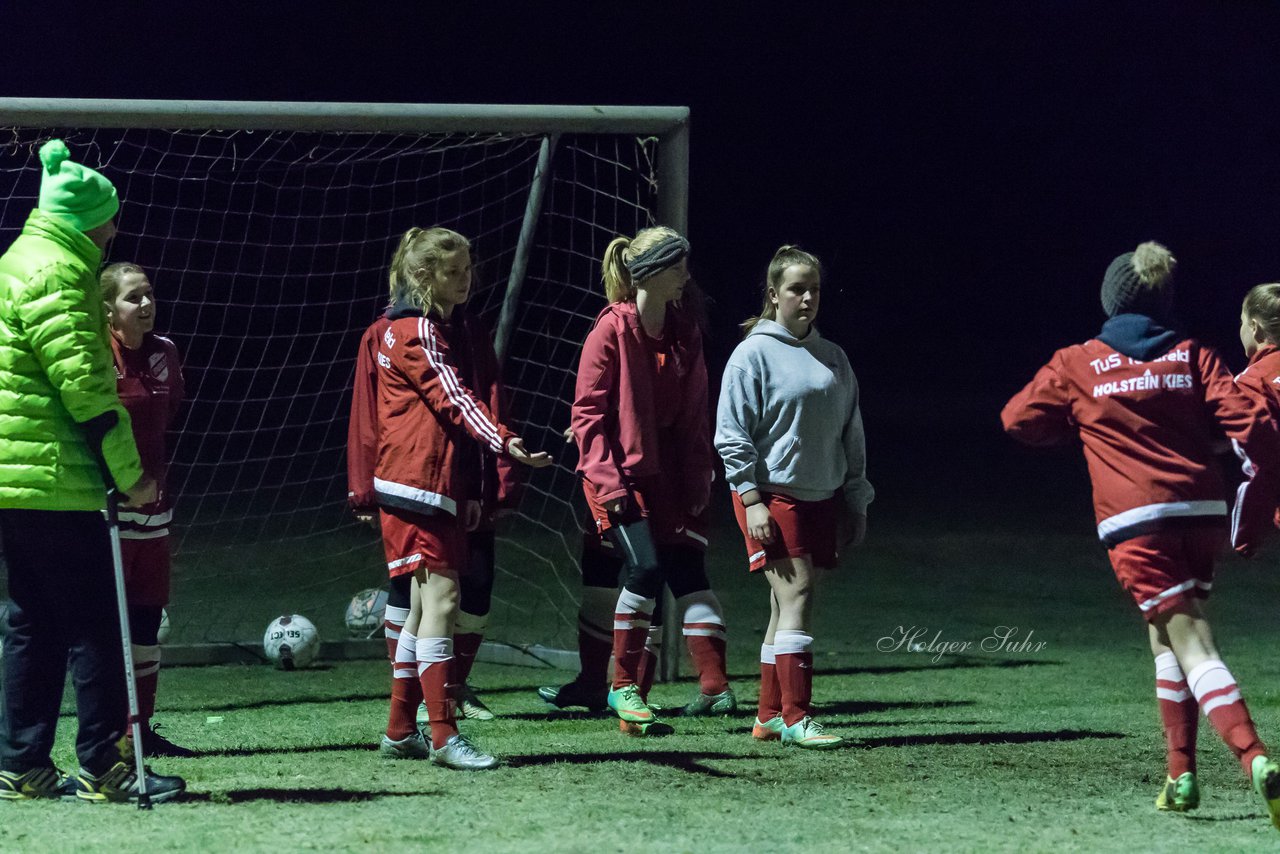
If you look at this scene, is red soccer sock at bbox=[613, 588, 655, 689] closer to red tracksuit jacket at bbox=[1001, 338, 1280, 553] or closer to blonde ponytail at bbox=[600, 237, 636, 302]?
blonde ponytail at bbox=[600, 237, 636, 302]

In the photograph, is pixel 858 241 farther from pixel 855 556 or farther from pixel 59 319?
pixel 59 319

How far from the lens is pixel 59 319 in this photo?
11.7 ft

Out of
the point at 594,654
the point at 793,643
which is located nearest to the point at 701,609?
the point at 594,654

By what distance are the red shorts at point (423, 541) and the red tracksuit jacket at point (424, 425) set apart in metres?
0.03

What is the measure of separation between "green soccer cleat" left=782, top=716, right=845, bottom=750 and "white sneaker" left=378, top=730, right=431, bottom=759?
982 millimetres

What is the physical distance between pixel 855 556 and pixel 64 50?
8671mm

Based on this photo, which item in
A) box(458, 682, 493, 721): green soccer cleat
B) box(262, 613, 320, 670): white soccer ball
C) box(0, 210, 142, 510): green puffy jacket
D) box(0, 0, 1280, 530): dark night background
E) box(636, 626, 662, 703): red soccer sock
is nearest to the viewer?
box(0, 210, 142, 510): green puffy jacket

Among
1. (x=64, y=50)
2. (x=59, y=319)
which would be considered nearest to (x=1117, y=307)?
(x=59, y=319)

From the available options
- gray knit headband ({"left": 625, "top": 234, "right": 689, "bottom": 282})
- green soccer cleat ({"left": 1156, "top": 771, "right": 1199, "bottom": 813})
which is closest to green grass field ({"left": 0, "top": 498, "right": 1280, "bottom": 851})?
green soccer cleat ({"left": 1156, "top": 771, "right": 1199, "bottom": 813})

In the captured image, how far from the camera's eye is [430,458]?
13.6ft

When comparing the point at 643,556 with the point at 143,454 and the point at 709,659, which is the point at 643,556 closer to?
the point at 709,659

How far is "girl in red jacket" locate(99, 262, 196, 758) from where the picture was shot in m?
4.43

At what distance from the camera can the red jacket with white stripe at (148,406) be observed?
4418 mm

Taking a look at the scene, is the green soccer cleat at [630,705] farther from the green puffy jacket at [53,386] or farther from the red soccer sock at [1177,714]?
the green puffy jacket at [53,386]
